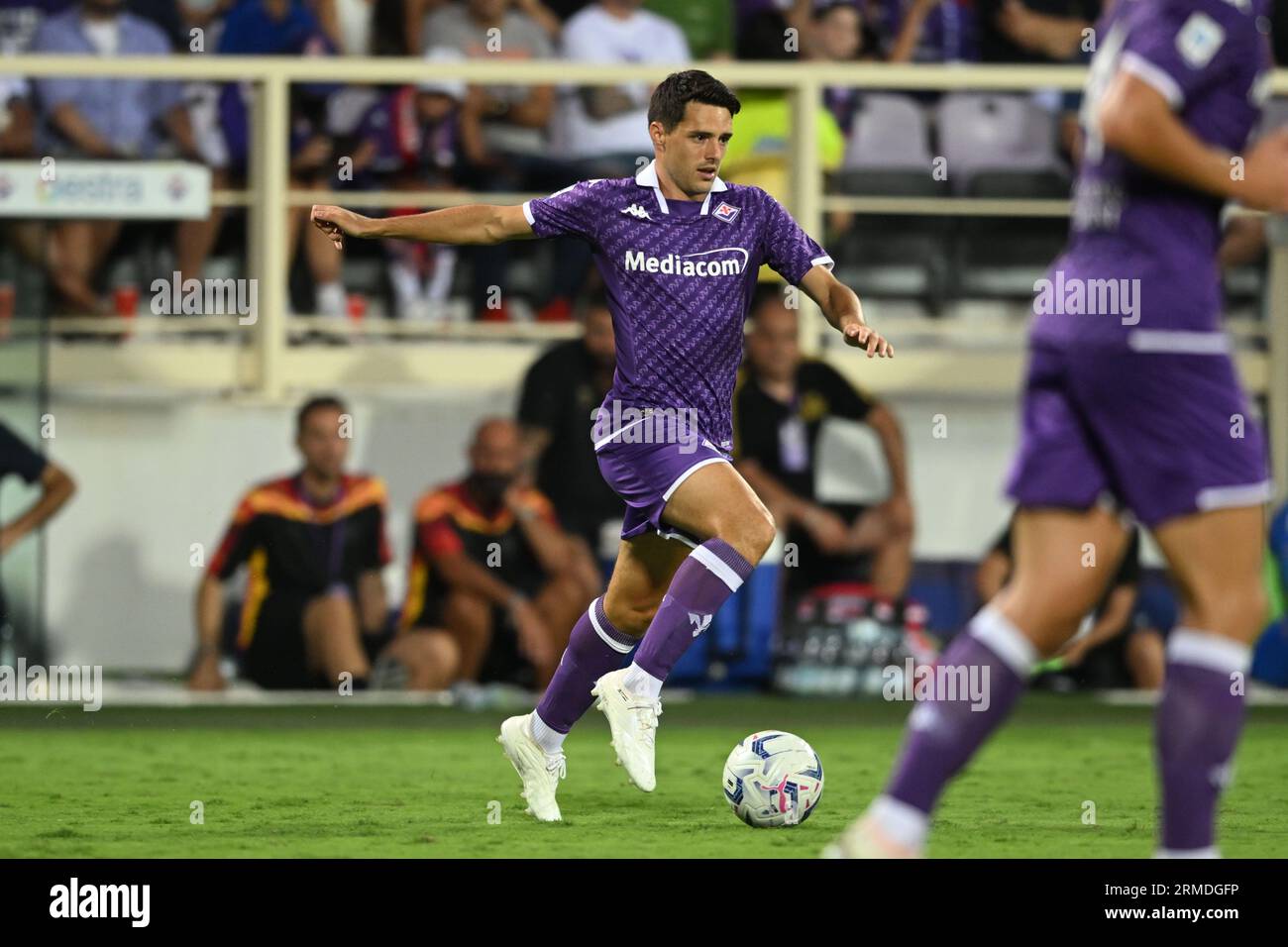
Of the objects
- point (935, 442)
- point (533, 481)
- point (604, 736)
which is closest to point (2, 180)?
point (533, 481)

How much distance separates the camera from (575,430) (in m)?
11.4

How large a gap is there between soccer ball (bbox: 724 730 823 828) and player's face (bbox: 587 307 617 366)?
202 inches

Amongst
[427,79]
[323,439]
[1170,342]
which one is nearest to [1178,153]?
[1170,342]

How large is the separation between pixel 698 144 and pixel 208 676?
571 centimetres

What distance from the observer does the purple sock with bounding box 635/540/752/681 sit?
248 inches

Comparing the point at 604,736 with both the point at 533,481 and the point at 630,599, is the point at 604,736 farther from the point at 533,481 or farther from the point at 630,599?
the point at 630,599

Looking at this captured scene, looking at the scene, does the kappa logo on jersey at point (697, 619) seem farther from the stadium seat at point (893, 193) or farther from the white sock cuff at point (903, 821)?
the stadium seat at point (893, 193)

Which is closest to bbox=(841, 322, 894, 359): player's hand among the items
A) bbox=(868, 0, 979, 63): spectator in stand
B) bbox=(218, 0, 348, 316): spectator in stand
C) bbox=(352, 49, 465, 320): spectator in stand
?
bbox=(352, 49, 465, 320): spectator in stand

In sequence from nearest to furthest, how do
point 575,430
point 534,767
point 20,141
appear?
point 534,767 < point 575,430 < point 20,141

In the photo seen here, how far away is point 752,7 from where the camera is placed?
13281 mm

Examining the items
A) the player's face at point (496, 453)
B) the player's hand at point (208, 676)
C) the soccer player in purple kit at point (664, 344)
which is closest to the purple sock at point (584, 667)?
the soccer player in purple kit at point (664, 344)

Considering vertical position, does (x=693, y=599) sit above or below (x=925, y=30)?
below

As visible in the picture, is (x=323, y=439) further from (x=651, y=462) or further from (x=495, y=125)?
(x=651, y=462)

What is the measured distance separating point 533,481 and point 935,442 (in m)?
2.57
